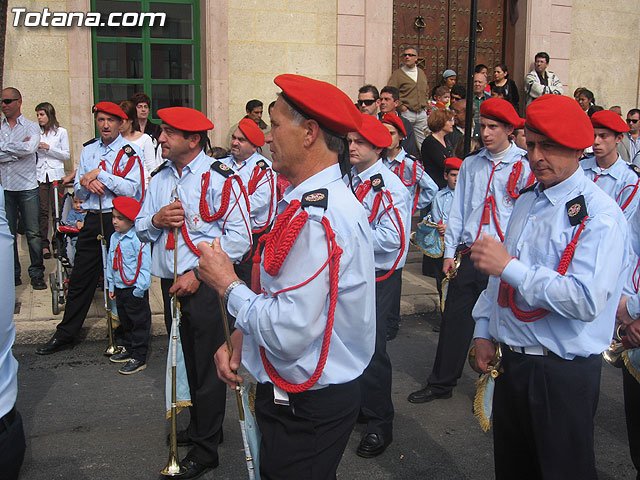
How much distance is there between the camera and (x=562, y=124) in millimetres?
2965

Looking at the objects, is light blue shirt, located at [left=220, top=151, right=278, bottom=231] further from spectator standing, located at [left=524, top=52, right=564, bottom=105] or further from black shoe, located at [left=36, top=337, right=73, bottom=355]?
spectator standing, located at [left=524, top=52, right=564, bottom=105]

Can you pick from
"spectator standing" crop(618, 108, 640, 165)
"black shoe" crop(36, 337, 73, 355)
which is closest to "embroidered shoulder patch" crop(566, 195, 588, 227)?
"black shoe" crop(36, 337, 73, 355)

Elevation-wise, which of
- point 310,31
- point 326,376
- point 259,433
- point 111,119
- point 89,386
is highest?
point 310,31

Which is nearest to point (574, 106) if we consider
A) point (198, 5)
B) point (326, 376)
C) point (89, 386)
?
point (326, 376)

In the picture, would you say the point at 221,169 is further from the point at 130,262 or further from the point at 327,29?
the point at 327,29

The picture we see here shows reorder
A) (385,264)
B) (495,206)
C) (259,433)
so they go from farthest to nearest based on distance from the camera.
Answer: (495,206), (385,264), (259,433)

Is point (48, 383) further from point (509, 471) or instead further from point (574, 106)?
point (574, 106)

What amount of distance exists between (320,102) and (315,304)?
2.39 feet

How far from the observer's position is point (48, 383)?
580 cm

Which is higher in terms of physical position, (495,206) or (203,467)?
(495,206)

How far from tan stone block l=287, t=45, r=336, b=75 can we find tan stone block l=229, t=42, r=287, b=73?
0.14 m

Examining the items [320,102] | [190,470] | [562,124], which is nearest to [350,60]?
[190,470]

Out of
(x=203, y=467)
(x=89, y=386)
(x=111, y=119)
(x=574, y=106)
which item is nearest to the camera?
(x=574, y=106)

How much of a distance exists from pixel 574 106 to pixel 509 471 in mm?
1683
